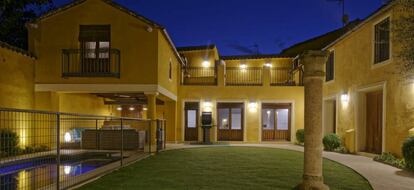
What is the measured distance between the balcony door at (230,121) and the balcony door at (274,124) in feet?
4.69

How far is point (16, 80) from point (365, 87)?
41.5 ft

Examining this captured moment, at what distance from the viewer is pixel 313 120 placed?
20.1 ft

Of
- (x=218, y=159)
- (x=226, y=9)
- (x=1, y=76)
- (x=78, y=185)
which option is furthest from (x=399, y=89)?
(x=226, y=9)

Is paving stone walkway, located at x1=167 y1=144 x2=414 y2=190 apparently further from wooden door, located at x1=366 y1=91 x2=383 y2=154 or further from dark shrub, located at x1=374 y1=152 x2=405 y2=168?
wooden door, located at x1=366 y1=91 x2=383 y2=154

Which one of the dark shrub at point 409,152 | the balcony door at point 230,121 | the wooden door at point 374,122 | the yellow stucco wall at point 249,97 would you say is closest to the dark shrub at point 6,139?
the dark shrub at point 409,152

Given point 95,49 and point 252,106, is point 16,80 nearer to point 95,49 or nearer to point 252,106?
point 95,49

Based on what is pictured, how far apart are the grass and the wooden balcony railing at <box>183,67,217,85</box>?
34.5 feet

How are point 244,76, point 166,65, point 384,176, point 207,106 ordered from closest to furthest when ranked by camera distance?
1. point 384,176
2. point 166,65
3. point 207,106
4. point 244,76

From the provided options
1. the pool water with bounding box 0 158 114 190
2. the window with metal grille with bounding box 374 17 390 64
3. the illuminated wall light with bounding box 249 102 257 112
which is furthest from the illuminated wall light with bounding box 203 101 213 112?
the pool water with bounding box 0 158 114 190

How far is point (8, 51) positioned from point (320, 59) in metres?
10.9

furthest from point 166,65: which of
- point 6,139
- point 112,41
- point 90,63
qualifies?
point 6,139

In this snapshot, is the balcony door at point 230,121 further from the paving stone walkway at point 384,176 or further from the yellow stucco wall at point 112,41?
the paving stone walkway at point 384,176

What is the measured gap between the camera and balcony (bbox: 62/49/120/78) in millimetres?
14070

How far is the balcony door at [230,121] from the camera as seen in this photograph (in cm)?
1994
